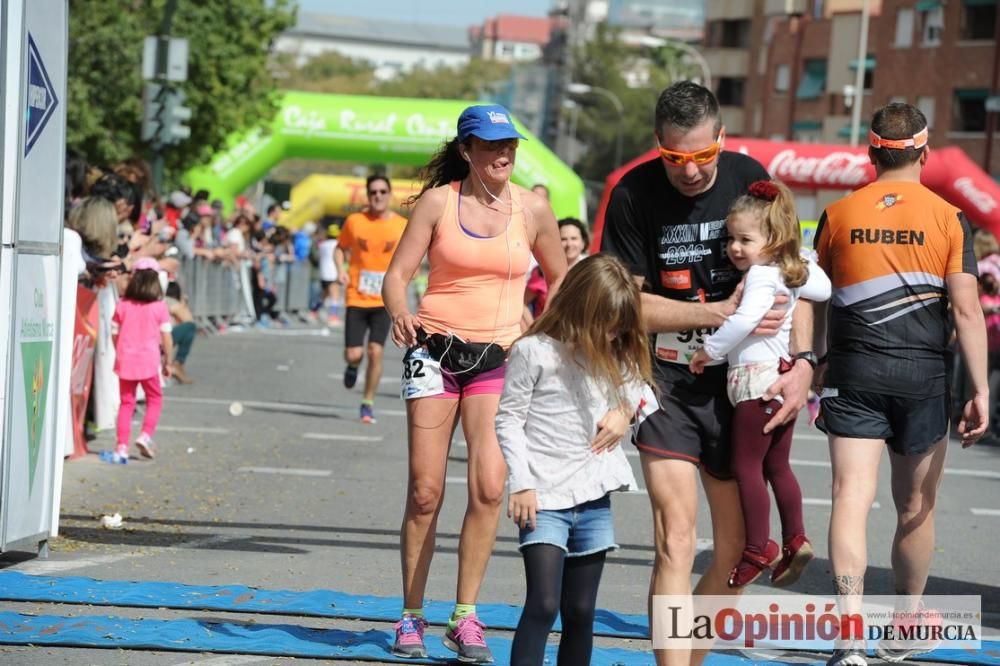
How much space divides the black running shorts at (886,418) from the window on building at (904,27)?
194 ft

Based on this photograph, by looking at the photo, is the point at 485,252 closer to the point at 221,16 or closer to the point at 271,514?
the point at 271,514

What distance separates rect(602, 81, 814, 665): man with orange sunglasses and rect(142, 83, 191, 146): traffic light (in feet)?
71.0

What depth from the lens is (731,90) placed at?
9181 cm

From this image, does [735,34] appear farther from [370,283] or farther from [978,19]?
[370,283]

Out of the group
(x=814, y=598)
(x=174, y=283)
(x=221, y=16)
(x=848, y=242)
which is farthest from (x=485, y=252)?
(x=221, y=16)

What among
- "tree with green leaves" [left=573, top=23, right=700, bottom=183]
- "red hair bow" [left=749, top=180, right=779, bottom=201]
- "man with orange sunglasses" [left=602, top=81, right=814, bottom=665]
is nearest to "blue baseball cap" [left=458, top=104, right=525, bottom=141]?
"man with orange sunglasses" [left=602, top=81, right=814, bottom=665]

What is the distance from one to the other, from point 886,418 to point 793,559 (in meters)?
0.67

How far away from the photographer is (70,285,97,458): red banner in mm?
11719

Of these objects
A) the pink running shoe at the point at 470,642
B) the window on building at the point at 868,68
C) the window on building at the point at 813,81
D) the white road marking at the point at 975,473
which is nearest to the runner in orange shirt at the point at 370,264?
the white road marking at the point at 975,473

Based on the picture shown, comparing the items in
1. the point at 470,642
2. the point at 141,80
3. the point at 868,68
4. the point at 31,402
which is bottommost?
the point at 470,642

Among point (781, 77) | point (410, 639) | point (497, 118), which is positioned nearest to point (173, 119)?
point (497, 118)

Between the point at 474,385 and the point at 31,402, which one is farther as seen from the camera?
the point at 31,402

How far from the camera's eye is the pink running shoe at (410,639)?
20.7ft

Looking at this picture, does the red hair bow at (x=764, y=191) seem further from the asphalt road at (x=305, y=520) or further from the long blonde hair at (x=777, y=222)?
the asphalt road at (x=305, y=520)
